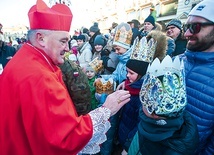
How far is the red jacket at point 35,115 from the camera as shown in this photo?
1.13 metres

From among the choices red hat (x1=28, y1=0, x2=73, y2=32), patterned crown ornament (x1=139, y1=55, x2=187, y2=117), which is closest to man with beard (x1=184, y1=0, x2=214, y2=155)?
patterned crown ornament (x1=139, y1=55, x2=187, y2=117)

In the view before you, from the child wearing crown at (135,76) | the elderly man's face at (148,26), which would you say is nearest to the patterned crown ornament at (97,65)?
the child wearing crown at (135,76)

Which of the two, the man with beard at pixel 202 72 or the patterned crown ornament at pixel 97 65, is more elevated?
the man with beard at pixel 202 72

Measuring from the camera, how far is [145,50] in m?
2.22

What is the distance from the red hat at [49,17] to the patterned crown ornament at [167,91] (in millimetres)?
845

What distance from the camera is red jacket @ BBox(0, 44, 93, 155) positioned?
113 centimetres

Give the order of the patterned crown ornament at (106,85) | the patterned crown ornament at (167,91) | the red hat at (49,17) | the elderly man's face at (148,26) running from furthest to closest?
the elderly man's face at (148,26) < the patterned crown ornament at (106,85) < the red hat at (49,17) < the patterned crown ornament at (167,91)

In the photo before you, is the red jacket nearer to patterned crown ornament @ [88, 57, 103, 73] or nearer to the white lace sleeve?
the white lace sleeve

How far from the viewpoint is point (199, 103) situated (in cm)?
152

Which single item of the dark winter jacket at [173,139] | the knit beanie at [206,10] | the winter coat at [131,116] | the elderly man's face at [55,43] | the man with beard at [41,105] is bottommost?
the winter coat at [131,116]

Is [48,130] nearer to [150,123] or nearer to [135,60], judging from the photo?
[150,123]

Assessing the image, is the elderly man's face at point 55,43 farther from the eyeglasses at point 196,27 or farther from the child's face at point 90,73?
the child's face at point 90,73

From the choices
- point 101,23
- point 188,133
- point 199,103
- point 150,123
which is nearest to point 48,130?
point 150,123

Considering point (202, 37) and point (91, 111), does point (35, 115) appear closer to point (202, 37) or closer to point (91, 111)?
point (91, 111)
